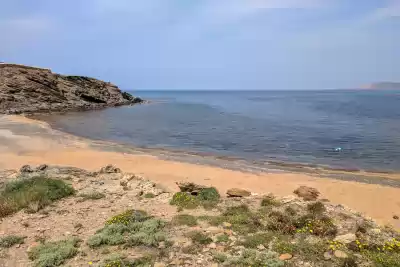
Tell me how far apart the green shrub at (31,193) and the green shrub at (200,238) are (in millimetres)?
4823

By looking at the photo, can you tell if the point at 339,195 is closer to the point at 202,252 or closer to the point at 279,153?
the point at 202,252

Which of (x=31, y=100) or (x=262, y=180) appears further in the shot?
(x=31, y=100)

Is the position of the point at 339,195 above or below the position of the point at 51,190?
below

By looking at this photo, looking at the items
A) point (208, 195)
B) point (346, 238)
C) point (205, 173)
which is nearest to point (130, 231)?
point (208, 195)

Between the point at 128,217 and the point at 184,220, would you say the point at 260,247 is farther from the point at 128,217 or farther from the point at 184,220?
the point at 128,217

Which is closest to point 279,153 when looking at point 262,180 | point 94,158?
point 262,180

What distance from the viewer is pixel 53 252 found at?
23.0ft

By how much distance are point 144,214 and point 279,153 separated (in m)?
16.1

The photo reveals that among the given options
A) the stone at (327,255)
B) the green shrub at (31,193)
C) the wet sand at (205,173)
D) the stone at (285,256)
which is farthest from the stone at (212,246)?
the wet sand at (205,173)

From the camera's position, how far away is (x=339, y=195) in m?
13.5

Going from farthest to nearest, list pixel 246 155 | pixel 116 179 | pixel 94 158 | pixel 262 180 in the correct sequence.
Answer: pixel 246 155 < pixel 94 158 < pixel 262 180 < pixel 116 179

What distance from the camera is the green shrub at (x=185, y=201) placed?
10.1 m

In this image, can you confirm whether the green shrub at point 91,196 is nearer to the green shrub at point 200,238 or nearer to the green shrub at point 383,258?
the green shrub at point 200,238

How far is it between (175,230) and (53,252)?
9.15ft
